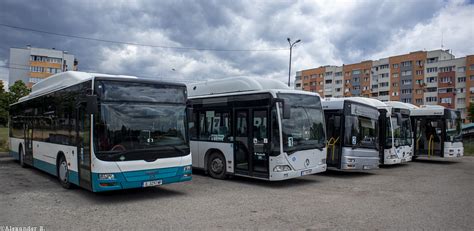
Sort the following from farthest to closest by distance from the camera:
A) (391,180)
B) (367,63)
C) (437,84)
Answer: (367,63) < (437,84) < (391,180)

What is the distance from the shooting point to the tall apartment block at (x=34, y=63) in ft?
274

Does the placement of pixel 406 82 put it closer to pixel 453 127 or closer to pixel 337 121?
pixel 453 127

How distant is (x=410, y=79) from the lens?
85375 mm

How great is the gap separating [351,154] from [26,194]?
396 inches

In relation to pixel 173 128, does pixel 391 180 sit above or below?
below

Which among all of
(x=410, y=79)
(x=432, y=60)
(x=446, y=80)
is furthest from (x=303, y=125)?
(x=410, y=79)

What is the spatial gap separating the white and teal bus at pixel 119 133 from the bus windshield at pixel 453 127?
15473 mm

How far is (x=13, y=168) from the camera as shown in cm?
1484

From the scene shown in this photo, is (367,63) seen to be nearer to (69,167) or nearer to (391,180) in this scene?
(391,180)

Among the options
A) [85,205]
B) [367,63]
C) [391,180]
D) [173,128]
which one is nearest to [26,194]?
[85,205]

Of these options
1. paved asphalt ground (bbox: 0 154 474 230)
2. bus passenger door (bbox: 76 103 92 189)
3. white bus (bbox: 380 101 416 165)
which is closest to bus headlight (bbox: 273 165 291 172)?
paved asphalt ground (bbox: 0 154 474 230)

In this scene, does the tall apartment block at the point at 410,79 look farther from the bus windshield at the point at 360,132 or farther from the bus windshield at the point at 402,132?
the bus windshield at the point at 360,132

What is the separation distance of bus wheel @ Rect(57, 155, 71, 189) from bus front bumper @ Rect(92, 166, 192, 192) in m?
2.23

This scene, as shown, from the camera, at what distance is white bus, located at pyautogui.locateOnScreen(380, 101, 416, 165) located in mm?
16422
